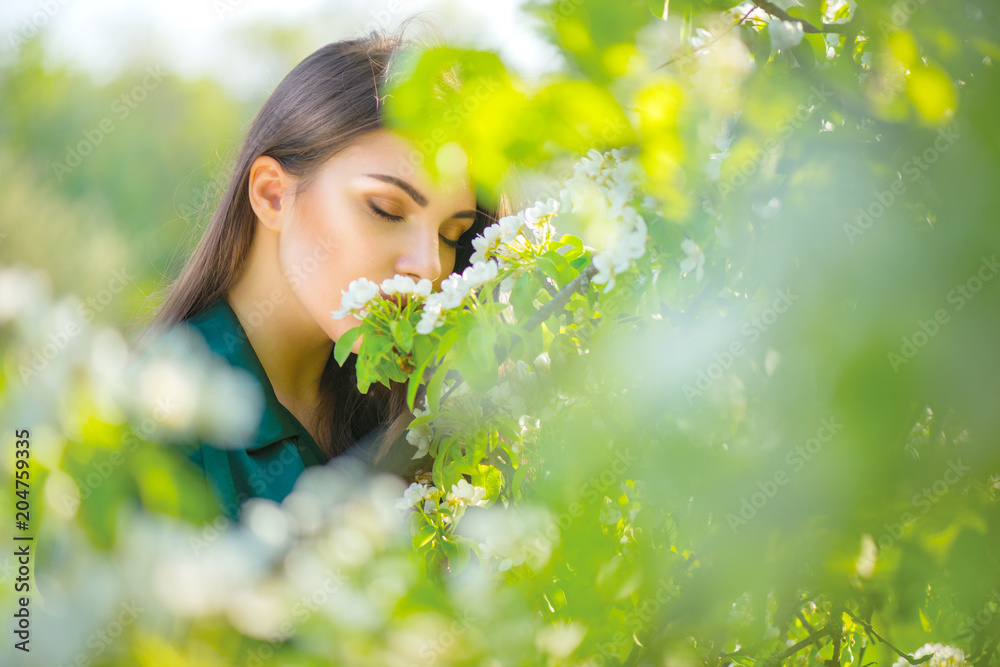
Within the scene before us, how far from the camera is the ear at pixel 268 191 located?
148 centimetres

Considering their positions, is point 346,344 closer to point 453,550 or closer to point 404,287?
point 404,287

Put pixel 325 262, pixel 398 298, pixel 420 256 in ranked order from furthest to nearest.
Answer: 1. pixel 325 262
2. pixel 420 256
3. pixel 398 298

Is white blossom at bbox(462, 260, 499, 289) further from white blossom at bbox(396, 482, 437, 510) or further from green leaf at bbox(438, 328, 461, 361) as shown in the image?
white blossom at bbox(396, 482, 437, 510)

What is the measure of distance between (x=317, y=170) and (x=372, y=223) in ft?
0.72

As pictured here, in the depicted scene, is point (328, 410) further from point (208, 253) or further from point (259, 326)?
point (208, 253)

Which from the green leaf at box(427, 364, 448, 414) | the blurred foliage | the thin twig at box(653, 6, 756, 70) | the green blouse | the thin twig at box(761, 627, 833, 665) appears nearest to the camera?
the blurred foliage

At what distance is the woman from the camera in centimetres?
124

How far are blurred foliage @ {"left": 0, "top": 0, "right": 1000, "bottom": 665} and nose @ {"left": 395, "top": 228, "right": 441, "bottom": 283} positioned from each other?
2.21ft

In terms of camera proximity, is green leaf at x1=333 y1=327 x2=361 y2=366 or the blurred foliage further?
green leaf at x1=333 y1=327 x2=361 y2=366

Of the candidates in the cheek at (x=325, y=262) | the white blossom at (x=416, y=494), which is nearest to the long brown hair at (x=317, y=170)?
the cheek at (x=325, y=262)

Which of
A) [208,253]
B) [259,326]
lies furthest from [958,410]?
[208,253]

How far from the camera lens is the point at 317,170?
138 cm

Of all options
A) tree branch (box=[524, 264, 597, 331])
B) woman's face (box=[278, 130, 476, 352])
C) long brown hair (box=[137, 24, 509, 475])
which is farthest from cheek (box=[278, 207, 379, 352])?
tree branch (box=[524, 264, 597, 331])

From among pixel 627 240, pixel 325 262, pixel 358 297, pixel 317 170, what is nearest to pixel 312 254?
pixel 325 262
